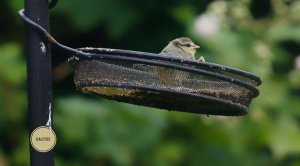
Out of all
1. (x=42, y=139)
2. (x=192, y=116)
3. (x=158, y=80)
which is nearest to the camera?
(x=42, y=139)

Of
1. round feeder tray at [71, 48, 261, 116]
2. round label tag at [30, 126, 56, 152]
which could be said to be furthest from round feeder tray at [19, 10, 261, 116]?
round label tag at [30, 126, 56, 152]

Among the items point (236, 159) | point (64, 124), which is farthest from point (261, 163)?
point (64, 124)

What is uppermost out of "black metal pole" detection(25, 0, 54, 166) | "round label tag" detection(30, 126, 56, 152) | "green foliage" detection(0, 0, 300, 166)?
"black metal pole" detection(25, 0, 54, 166)

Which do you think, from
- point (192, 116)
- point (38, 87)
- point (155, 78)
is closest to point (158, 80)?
point (155, 78)

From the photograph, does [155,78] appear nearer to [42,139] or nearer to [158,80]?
[158,80]

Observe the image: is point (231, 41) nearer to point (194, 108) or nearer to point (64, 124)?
point (64, 124)

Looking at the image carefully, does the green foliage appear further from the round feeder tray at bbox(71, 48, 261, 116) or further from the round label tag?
the round label tag

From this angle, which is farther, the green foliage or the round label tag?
the green foliage
